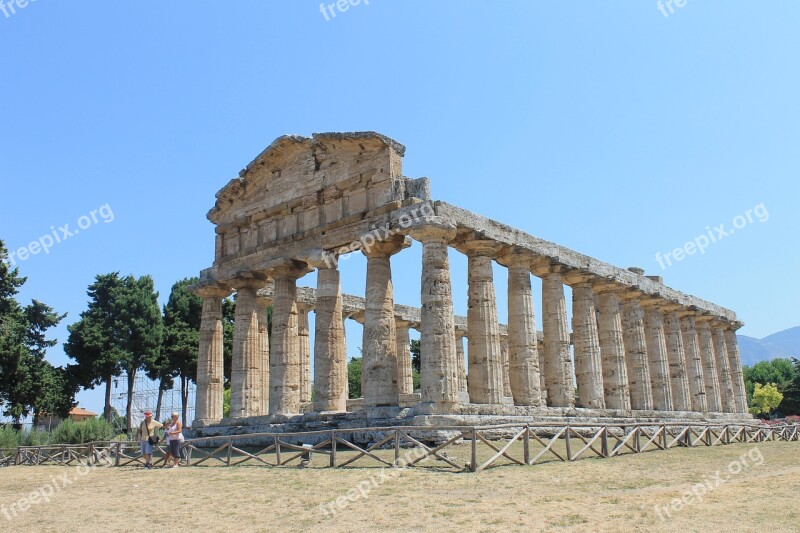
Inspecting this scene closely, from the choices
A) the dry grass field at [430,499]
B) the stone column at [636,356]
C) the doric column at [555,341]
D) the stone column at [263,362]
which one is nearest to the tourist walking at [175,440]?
the dry grass field at [430,499]

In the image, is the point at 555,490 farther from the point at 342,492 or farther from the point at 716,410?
the point at 716,410

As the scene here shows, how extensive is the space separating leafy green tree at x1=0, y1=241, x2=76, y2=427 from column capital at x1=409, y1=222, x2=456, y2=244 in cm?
2847

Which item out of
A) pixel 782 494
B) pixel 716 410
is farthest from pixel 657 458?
pixel 716 410

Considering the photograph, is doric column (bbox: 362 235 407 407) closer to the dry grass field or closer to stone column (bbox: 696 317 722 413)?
the dry grass field

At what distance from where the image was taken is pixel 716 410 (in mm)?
42938

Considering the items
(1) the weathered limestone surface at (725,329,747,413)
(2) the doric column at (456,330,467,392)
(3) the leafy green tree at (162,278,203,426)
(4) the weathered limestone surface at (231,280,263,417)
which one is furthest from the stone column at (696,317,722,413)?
(3) the leafy green tree at (162,278,203,426)

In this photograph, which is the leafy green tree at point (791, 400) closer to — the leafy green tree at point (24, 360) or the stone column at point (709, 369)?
the stone column at point (709, 369)

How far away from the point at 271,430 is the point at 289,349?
364 cm

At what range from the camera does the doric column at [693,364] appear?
40938mm

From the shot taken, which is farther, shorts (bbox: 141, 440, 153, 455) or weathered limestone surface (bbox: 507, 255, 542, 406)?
weathered limestone surface (bbox: 507, 255, 542, 406)

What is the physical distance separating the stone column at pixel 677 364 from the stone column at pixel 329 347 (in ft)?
71.0

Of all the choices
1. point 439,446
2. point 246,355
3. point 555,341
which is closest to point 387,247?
point 246,355

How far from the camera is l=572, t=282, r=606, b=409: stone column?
3100 centimetres

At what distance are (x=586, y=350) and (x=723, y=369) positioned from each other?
1883 cm
